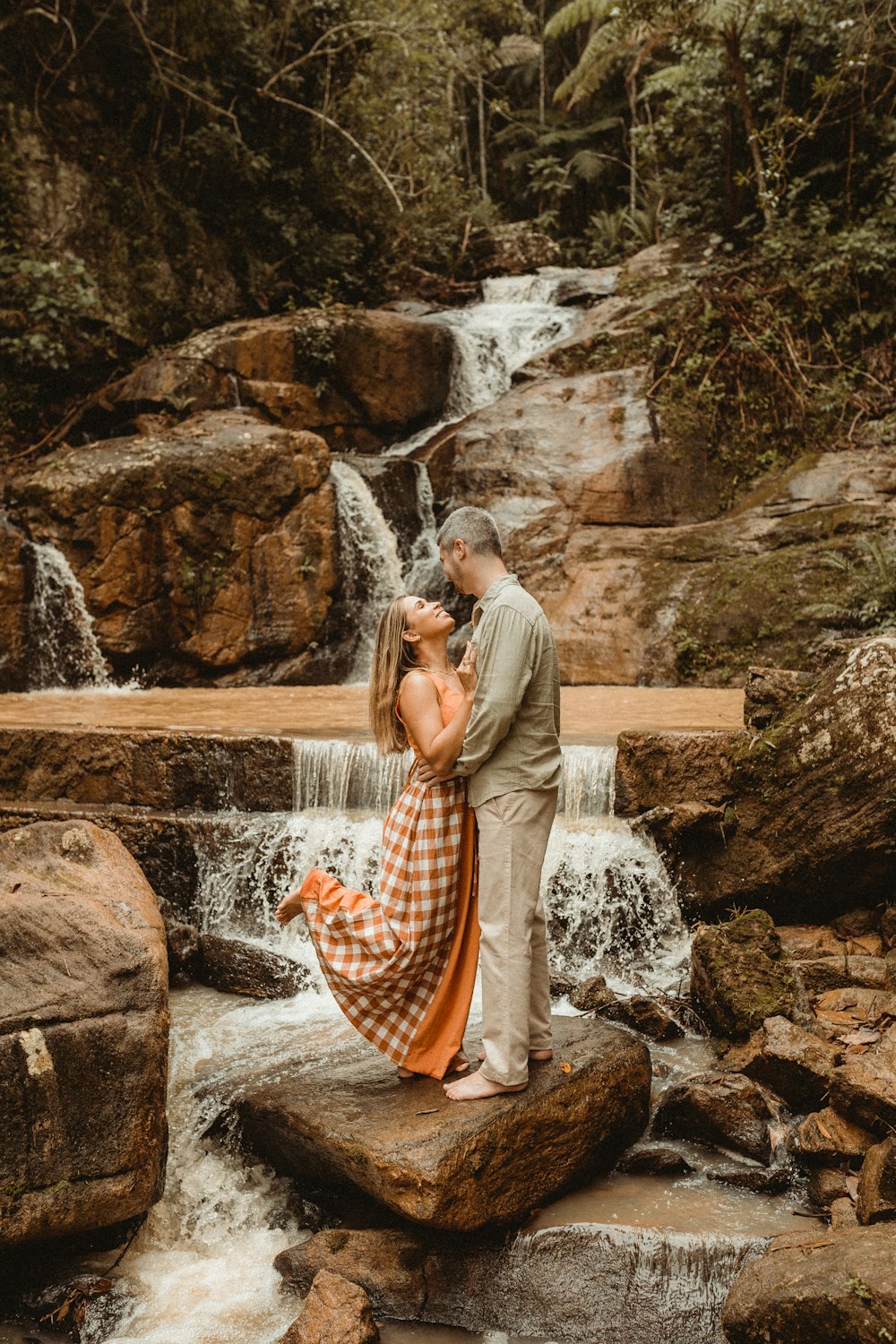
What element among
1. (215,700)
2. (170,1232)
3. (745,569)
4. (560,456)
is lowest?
(170,1232)

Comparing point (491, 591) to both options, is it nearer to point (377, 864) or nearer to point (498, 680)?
point (498, 680)

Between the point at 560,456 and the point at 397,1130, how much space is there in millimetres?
9325

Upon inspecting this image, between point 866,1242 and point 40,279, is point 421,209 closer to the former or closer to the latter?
point 40,279

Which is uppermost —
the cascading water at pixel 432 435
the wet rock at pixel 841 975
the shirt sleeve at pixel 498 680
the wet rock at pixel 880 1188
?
the cascading water at pixel 432 435

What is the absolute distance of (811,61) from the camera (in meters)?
13.5

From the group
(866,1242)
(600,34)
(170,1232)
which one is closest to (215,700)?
(170,1232)

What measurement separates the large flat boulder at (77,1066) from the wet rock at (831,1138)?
242 cm

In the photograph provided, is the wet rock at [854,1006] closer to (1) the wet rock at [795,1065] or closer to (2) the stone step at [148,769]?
(1) the wet rock at [795,1065]

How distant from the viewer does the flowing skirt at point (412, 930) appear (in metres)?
3.65

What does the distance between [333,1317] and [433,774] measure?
1702 mm

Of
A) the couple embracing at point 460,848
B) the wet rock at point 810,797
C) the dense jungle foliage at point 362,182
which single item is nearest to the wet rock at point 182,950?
the couple embracing at point 460,848

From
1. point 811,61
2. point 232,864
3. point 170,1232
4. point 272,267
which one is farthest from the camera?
point 272,267

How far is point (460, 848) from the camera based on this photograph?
3713 mm

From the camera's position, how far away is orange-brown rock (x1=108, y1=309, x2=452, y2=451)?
12438mm
